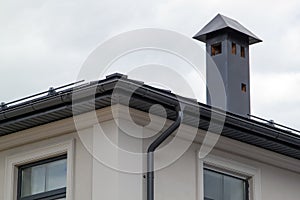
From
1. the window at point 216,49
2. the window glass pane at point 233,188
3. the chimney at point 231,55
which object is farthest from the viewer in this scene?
the window at point 216,49

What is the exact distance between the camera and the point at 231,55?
18641 mm

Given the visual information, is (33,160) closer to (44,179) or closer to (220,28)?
(44,179)

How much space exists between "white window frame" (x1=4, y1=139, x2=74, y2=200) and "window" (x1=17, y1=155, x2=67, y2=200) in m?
0.07

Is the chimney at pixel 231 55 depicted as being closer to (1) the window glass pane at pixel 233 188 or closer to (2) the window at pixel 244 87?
(2) the window at pixel 244 87

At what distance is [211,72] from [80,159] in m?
4.93

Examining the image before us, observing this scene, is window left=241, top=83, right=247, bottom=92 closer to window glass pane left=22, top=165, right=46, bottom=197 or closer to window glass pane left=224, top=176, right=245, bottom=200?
window glass pane left=224, top=176, right=245, bottom=200

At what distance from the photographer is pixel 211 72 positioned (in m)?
17.9

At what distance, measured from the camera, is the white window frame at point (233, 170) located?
1430 cm

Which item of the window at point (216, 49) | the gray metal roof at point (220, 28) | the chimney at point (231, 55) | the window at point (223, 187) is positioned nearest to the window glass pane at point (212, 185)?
the window at point (223, 187)

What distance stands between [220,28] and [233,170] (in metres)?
4.77

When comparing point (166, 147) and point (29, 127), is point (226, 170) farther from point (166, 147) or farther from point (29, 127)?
point (29, 127)

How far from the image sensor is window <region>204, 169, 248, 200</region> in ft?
47.8

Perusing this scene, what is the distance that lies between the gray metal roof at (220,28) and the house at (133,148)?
406cm

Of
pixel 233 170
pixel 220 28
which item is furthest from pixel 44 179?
pixel 220 28
